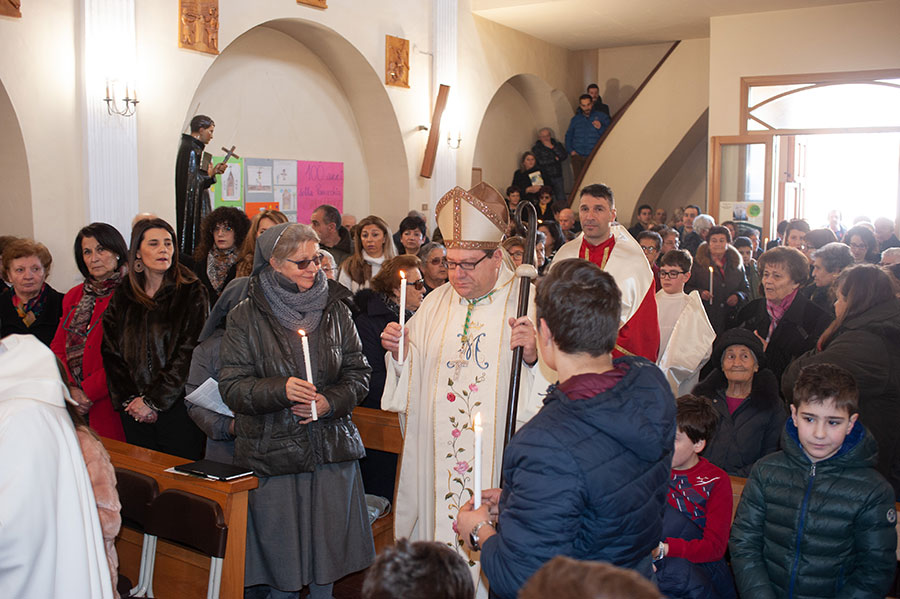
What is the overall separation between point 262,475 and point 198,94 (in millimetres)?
6213

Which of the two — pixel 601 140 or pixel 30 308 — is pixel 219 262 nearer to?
pixel 30 308

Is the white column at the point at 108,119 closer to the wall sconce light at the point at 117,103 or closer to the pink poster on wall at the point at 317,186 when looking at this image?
the wall sconce light at the point at 117,103

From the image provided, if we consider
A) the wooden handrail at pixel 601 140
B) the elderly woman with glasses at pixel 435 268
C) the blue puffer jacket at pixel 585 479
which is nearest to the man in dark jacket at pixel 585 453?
the blue puffer jacket at pixel 585 479

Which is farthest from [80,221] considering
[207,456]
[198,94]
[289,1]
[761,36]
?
[761,36]

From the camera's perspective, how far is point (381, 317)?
4520 millimetres

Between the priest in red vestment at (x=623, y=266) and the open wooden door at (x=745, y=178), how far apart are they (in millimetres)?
7727

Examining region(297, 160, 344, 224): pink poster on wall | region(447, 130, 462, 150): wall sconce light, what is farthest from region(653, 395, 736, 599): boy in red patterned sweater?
region(447, 130, 462, 150): wall sconce light

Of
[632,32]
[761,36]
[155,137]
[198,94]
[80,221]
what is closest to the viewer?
[80,221]

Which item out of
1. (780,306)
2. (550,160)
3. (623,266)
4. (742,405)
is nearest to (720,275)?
(780,306)

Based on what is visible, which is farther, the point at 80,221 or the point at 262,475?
the point at 80,221

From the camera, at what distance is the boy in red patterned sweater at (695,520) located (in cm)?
274

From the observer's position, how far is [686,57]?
12.9 metres

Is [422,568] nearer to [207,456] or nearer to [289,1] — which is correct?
[207,456]

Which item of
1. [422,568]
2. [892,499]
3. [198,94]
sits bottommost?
[892,499]
